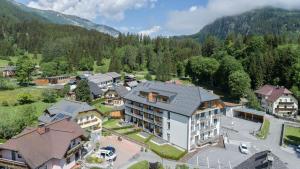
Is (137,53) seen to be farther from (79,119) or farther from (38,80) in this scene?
(79,119)

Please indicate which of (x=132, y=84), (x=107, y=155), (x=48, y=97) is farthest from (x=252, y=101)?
(x=48, y=97)

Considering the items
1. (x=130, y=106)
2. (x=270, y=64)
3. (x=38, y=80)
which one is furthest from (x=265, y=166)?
(x=38, y=80)

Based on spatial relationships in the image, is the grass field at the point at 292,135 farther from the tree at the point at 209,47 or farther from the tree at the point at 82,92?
the tree at the point at 209,47

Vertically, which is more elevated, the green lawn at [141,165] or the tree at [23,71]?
the tree at [23,71]

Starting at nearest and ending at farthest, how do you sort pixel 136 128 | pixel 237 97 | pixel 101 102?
pixel 136 128 < pixel 101 102 < pixel 237 97

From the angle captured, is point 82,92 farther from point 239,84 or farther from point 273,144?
point 273,144

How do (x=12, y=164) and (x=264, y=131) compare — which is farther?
(x=264, y=131)

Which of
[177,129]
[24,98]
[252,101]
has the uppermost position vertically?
[24,98]

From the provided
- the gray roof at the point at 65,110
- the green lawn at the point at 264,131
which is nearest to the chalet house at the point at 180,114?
the green lawn at the point at 264,131
